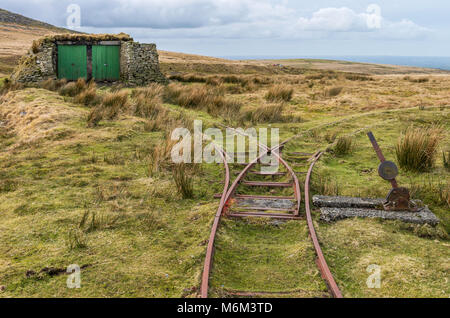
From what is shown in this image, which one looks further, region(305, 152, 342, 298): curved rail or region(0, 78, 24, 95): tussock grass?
region(0, 78, 24, 95): tussock grass

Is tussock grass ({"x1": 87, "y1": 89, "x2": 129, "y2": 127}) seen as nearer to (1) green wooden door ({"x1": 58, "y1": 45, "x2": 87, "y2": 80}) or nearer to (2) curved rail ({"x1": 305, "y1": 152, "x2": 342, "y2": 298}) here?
(2) curved rail ({"x1": 305, "y1": 152, "x2": 342, "y2": 298})

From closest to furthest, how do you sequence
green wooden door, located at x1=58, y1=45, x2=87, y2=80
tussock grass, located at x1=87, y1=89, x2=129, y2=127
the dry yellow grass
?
the dry yellow grass → tussock grass, located at x1=87, y1=89, x2=129, y2=127 → green wooden door, located at x1=58, y1=45, x2=87, y2=80

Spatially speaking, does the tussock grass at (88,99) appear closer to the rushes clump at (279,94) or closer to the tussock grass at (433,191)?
the rushes clump at (279,94)

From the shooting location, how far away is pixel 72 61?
21.9 m

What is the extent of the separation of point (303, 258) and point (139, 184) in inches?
145

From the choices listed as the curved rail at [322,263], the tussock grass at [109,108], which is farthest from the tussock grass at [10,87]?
the curved rail at [322,263]

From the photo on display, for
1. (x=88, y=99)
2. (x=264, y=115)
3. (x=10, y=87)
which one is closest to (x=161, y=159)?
(x=264, y=115)

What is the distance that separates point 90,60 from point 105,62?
89cm

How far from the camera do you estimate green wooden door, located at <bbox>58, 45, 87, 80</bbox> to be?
21.8m

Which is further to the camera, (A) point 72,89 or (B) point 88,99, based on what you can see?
(A) point 72,89

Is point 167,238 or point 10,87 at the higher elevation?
point 10,87
